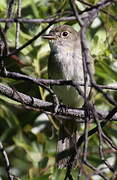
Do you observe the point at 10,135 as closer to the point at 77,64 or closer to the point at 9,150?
the point at 9,150

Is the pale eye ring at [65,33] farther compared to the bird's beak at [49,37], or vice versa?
the pale eye ring at [65,33]

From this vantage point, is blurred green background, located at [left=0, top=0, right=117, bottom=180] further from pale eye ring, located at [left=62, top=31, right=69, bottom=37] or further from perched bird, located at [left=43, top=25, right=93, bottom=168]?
pale eye ring, located at [left=62, top=31, right=69, bottom=37]

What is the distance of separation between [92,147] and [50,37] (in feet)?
2.98

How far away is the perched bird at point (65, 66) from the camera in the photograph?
381 centimetres

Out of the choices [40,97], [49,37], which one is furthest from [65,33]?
[40,97]

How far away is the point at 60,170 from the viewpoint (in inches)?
121

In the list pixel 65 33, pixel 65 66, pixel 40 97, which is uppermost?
pixel 65 33

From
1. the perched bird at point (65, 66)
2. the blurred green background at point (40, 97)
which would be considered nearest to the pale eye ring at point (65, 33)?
the perched bird at point (65, 66)

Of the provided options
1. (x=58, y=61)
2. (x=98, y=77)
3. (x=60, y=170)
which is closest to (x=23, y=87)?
(x=58, y=61)

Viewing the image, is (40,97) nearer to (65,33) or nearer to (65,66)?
(65,66)

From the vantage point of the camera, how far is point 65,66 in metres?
3.86

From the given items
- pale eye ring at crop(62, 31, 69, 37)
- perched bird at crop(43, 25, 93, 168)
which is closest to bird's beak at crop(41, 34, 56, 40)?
perched bird at crop(43, 25, 93, 168)

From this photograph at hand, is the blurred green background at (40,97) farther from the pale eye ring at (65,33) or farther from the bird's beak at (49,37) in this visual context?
the pale eye ring at (65,33)

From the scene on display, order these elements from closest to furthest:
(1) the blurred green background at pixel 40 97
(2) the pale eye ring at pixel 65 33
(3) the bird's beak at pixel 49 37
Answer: (1) the blurred green background at pixel 40 97 < (3) the bird's beak at pixel 49 37 < (2) the pale eye ring at pixel 65 33
